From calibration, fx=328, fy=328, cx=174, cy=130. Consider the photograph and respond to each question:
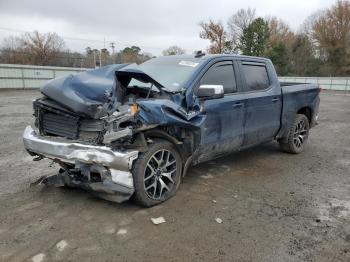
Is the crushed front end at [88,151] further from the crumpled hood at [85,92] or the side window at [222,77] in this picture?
the side window at [222,77]

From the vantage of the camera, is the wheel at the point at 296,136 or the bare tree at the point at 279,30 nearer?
the wheel at the point at 296,136

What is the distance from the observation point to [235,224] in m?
3.54

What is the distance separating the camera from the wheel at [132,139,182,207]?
3.64 metres

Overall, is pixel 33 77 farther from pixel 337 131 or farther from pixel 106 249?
pixel 106 249

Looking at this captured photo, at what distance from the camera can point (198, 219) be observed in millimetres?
3617

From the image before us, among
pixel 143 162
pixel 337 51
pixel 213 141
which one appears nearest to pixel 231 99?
pixel 213 141

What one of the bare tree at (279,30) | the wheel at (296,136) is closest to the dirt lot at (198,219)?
the wheel at (296,136)

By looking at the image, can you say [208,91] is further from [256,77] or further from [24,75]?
[24,75]

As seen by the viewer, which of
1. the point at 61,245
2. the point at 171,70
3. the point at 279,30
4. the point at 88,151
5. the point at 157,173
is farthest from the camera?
the point at 279,30

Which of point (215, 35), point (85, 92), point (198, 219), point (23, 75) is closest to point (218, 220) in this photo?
point (198, 219)

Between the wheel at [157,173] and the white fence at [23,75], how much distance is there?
21.9 m

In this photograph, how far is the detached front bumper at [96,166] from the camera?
11.3 ft

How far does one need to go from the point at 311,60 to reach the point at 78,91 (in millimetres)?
52815

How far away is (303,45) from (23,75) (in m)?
42.3
